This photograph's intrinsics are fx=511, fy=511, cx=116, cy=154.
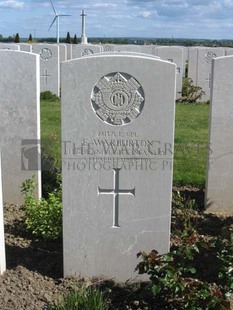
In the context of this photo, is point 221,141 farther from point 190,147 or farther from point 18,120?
point 190,147

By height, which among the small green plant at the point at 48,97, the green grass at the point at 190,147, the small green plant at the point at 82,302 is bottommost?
the small green plant at the point at 82,302

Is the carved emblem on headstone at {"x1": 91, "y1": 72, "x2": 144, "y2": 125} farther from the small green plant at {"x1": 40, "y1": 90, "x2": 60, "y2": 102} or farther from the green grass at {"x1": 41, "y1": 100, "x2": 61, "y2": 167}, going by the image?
the small green plant at {"x1": 40, "y1": 90, "x2": 60, "y2": 102}

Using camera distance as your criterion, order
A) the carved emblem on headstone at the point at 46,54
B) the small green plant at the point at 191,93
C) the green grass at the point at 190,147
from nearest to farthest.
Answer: the green grass at the point at 190,147 → the small green plant at the point at 191,93 → the carved emblem on headstone at the point at 46,54

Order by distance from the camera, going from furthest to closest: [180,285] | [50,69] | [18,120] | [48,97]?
[50,69], [48,97], [18,120], [180,285]

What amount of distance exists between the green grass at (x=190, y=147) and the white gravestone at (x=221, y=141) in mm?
848

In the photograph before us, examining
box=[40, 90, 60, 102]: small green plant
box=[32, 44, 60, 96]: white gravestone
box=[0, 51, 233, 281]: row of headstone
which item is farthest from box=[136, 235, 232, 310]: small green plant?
box=[32, 44, 60, 96]: white gravestone

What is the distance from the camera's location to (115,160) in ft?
12.4

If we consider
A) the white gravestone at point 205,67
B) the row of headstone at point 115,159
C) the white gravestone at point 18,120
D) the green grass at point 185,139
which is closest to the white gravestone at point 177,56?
the white gravestone at point 205,67

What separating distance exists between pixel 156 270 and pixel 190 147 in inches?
205

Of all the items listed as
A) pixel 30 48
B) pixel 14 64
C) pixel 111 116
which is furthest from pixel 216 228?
pixel 30 48

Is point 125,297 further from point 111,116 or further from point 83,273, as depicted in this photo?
point 111,116

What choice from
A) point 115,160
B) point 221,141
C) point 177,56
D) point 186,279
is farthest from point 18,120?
point 177,56

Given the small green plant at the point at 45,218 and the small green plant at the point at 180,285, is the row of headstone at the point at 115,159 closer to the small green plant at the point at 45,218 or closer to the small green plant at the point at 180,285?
the small green plant at the point at 180,285

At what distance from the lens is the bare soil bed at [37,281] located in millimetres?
3596
